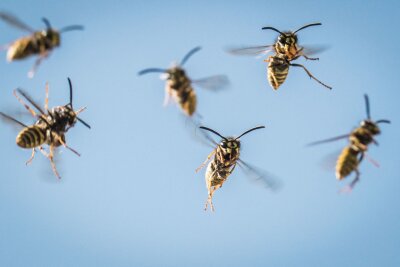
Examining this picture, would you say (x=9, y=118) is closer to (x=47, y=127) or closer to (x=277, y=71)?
(x=47, y=127)

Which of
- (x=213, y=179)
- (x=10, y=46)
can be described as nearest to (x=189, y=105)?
(x=213, y=179)

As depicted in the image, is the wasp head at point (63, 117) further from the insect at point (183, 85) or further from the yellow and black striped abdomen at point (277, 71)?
the yellow and black striped abdomen at point (277, 71)

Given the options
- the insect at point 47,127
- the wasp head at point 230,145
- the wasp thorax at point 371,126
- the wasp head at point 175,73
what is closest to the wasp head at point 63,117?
the insect at point 47,127

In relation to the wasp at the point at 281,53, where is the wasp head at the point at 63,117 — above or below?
below

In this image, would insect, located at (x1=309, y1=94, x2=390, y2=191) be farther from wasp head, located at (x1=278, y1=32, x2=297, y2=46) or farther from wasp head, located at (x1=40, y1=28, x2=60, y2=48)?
wasp head, located at (x1=40, y1=28, x2=60, y2=48)

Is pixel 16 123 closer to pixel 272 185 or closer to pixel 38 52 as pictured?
pixel 38 52

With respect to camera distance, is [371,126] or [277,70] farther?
[277,70]

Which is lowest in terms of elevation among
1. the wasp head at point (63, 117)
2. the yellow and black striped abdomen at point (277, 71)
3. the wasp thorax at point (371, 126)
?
the wasp head at point (63, 117)

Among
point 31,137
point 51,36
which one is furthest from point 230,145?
point 51,36
